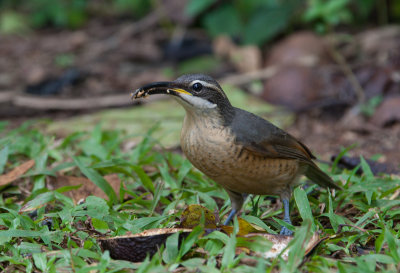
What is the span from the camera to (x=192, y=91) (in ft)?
12.9

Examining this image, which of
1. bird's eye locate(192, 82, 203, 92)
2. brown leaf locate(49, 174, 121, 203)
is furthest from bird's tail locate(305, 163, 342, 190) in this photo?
brown leaf locate(49, 174, 121, 203)

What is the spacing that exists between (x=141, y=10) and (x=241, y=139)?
348 inches

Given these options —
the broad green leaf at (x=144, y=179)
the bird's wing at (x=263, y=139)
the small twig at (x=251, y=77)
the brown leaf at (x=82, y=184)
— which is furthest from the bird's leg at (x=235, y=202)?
the small twig at (x=251, y=77)

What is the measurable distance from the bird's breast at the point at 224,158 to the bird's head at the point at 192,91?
0.44ft

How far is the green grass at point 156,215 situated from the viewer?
130 inches

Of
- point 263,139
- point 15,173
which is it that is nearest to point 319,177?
point 263,139

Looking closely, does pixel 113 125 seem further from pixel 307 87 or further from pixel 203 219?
pixel 203 219

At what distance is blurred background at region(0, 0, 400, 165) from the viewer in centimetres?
742

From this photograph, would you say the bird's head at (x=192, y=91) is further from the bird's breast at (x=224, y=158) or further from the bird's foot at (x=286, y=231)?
the bird's foot at (x=286, y=231)

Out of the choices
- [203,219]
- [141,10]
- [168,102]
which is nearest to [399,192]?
[203,219]

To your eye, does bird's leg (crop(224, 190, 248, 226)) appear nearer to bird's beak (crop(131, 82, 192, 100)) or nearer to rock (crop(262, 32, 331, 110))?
bird's beak (crop(131, 82, 192, 100))

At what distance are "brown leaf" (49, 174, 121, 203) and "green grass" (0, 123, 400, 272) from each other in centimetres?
10

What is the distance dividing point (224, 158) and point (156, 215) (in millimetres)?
867

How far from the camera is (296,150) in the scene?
4.40 meters
